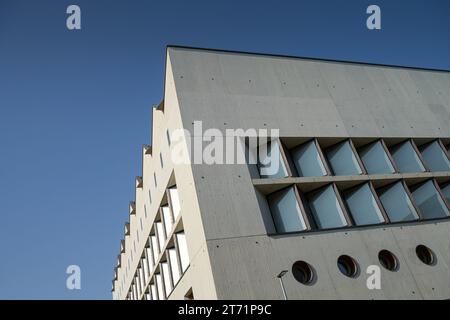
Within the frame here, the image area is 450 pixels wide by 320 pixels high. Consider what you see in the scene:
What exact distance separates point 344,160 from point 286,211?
513cm

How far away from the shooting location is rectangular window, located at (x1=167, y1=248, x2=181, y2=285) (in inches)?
828

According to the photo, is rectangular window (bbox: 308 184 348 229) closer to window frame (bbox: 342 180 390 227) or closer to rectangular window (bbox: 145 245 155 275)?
window frame (bbox: 342 180 390 227)

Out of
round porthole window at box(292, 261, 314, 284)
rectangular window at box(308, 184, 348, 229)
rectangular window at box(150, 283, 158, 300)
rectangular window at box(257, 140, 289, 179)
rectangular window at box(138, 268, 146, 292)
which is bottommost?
round porthole window at box(292, 261, 314, 284)

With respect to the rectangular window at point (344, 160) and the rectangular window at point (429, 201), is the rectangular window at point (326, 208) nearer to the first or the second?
the rectangular window at point (344, 160)

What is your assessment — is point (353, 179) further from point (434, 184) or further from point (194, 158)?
point (194, 158)

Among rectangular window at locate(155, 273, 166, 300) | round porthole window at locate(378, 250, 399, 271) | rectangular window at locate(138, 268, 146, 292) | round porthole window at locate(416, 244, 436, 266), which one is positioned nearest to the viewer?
round porthole window at locate(378, 250, 399, 271)

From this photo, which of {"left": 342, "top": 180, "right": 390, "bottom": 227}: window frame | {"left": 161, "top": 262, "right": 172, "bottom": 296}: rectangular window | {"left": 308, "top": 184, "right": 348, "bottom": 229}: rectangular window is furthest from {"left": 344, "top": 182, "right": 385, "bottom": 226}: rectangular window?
{"left": 161, "top": 262, "right": 172, "bottom": 296}: rectangular window

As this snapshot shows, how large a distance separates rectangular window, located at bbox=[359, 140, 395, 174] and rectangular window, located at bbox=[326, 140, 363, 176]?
133cm

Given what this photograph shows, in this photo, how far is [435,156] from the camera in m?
23.8

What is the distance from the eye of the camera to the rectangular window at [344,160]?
2103 cm

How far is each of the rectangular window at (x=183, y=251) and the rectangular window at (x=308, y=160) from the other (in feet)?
23.9
